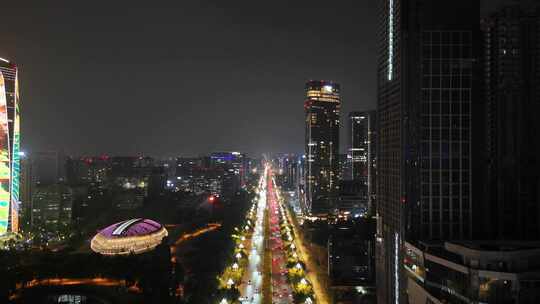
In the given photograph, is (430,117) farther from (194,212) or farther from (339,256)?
(194,212)

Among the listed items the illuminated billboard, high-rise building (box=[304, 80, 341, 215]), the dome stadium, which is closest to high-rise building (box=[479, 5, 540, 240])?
the dome stadium

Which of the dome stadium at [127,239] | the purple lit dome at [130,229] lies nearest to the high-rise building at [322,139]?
the purple lit dome at [130,229]

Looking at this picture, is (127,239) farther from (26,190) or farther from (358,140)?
(358,140)

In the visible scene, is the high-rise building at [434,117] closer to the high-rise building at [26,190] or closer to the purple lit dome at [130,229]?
the purple lit dome at [130,229]

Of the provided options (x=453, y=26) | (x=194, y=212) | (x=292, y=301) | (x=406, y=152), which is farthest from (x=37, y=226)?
(x=453, y=26)

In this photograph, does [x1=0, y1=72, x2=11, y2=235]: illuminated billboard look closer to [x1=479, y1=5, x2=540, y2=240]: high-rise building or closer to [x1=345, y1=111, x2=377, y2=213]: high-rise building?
[x1=479, y1=5, x2=540, y2=240]: high-rise building

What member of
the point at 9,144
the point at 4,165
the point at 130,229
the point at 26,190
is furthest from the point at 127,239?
the point at 26,190
